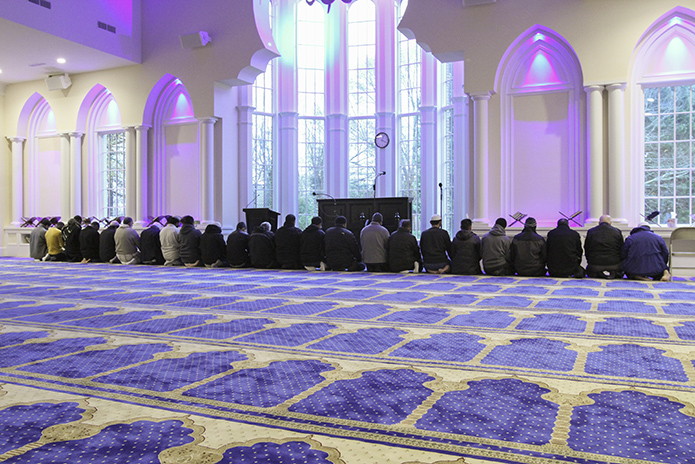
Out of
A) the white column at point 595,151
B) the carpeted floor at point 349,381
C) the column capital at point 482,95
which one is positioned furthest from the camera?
the column capital at point 482,95

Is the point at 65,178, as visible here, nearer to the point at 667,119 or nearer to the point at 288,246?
the point at 288,246

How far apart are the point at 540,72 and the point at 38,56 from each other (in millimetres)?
9582

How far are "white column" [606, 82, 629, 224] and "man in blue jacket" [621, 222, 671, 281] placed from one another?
1662 millimetres

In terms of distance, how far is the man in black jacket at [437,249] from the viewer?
→ 7.88 m

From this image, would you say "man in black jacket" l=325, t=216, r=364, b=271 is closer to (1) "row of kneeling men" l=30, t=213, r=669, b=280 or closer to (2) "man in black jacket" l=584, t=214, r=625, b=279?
(1) "row of kneeling men" l=30, t=213, r=669, b=280

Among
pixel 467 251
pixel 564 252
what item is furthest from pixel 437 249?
pixel 564 252

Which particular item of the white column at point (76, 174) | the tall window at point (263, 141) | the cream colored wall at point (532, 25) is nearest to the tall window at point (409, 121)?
the tall window at point (263, 141)

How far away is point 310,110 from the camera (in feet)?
45.0

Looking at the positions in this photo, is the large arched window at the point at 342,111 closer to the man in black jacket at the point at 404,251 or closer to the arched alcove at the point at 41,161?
the man in black jacket at the point at 404,251

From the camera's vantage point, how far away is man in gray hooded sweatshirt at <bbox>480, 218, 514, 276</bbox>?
24.7 ft

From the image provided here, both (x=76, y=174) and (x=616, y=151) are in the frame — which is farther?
(x=76, y=174)

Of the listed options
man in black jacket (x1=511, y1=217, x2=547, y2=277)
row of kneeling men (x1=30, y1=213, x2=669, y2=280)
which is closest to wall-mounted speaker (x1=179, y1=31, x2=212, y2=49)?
row of kneeling men (x1=30, y1=213, x2=669, y2=280)

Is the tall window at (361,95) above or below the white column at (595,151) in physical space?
above

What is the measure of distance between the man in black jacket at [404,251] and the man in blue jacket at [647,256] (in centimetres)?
275
